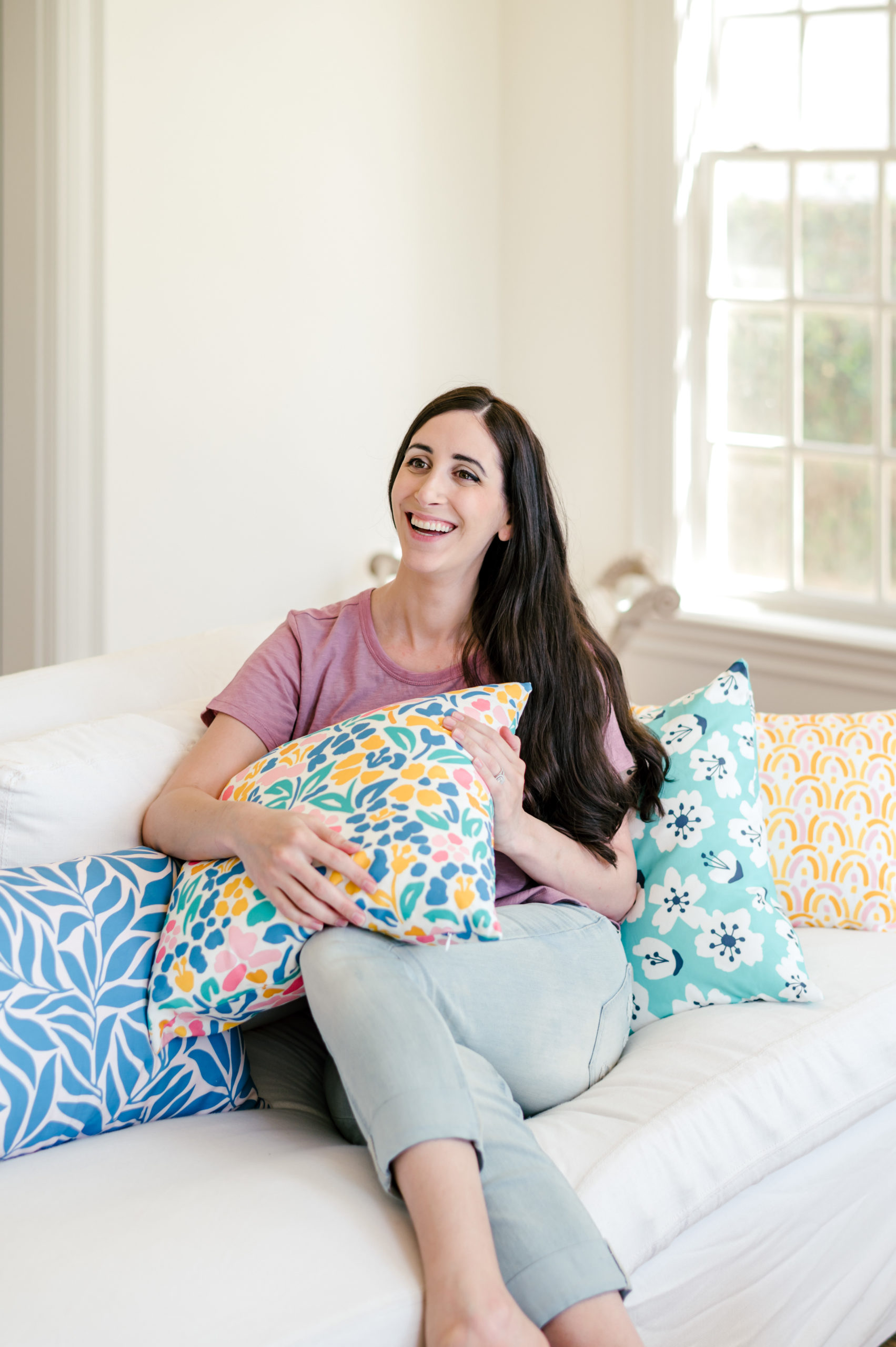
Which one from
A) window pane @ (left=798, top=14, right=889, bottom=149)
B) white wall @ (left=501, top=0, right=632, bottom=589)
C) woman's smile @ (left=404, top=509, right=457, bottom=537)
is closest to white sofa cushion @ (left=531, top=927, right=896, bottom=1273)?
woman's smile @ (left=404, top=509, right=457, bottom=537)

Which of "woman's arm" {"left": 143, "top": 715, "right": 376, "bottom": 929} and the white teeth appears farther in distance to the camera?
the white teeth

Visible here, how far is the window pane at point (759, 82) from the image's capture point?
120 inches

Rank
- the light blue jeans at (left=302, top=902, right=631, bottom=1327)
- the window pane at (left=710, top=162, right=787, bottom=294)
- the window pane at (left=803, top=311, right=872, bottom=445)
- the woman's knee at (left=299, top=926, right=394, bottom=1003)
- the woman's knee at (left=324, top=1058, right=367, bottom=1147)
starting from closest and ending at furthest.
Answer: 1. the light blue jeans at (left=302, top=902, right=631, bottom=1327)
2. the woman's knee at (left=299, top=926, right=394, bottom=1003)
3. the woman's knee at (left=324, top=1058, right=367, bottom=1147)
4. the window pane at (left=803, top=311, right=872, bottom=445)
5. the window pane at (left=710, top=162, right=787, bottom=294)

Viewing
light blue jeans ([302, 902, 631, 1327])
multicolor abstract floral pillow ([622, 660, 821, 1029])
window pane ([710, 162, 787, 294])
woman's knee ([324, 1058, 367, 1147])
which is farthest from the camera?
window pane ([710, 162, 787, 294])

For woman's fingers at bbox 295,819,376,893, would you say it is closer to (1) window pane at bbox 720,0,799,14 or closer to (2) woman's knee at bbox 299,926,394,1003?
(2) woman's knee at bbox 299,926,394,1003

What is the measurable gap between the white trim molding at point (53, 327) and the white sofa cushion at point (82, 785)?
126cm

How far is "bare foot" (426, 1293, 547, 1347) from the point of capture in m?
1.06

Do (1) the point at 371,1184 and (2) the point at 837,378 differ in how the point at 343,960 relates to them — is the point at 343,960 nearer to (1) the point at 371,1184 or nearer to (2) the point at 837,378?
(1) the point at 371,1184

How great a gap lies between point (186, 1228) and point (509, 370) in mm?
2945

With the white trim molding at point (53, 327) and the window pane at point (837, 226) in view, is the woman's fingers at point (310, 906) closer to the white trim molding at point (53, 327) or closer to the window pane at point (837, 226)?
the white trim molding at point (53, 327)

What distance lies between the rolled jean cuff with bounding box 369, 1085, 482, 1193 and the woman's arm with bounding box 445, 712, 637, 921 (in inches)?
15.1

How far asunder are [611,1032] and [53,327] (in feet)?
6.78

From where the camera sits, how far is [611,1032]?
5.03 ft

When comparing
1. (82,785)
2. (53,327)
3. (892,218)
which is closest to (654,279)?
(892,218)
